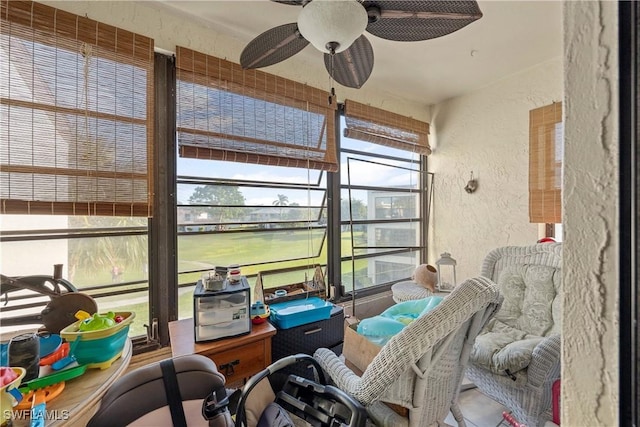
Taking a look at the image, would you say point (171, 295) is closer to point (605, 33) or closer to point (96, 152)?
point (96, 152)

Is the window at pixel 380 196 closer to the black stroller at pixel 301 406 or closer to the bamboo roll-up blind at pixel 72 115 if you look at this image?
the black stroller at pixel 301 406

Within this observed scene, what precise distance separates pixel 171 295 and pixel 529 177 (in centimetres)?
304

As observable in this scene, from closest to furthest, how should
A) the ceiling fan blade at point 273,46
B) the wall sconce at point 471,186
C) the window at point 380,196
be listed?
the ceiling fan blade at point 273,46
the window at point 380,196
the wall sconce at point 471,186

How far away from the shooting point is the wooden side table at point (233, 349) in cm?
136

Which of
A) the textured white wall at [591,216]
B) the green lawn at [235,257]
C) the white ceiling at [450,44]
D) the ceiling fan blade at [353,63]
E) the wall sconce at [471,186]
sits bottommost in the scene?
the green lawn at [235,257]

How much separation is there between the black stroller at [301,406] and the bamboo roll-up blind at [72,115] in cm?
114

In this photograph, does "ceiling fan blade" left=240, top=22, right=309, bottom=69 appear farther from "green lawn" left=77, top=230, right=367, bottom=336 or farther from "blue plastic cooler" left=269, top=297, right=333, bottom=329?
"blue plastic cooler" left=269, top=297, right=333, bottom=329

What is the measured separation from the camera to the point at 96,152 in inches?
56.7

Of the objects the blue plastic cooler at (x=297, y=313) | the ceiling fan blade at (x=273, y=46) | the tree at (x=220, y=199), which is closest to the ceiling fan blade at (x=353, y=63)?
the ceiling fan blade at (x=273, y=46)

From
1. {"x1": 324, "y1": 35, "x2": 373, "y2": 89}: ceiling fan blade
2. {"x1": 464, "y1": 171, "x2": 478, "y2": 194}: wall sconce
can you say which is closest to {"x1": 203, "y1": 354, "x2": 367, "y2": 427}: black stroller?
{"x1": 324, "y1": 35, "x2": 373, "y2": 89}: ceiling fan blade

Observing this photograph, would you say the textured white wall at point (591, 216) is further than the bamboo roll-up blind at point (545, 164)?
No

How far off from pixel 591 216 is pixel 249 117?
1958mm

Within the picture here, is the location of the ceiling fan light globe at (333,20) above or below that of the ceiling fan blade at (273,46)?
below

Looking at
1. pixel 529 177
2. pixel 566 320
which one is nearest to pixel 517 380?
pixel 566 320
